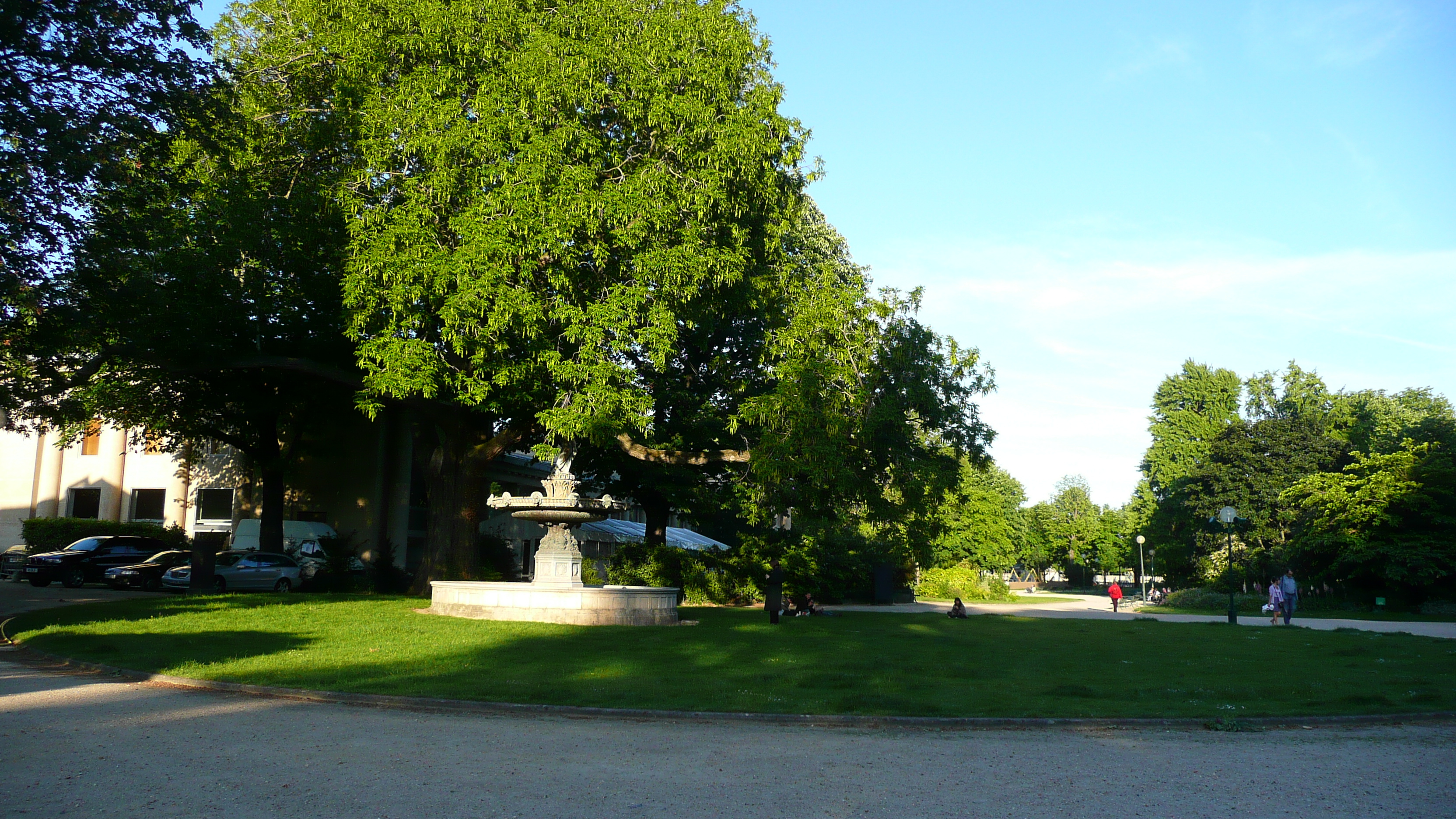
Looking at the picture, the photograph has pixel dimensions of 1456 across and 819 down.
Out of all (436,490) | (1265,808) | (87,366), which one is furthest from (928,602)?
(1265,808)

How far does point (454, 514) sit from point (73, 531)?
80.2ft

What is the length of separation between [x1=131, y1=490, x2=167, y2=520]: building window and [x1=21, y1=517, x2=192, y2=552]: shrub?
8.93 ft

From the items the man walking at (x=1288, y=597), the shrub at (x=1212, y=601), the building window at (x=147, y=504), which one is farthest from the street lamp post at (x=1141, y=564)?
the building window at (x=147, y=504)

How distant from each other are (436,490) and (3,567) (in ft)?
66.7

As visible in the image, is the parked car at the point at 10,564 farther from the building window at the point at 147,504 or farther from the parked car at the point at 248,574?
the parked car at the point at 248,574

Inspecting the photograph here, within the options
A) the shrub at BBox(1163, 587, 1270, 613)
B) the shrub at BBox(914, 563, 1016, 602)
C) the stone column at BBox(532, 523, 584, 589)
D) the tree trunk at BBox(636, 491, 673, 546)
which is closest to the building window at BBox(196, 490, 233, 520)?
the tree trunk at BBox(636, 491, 673, 546)

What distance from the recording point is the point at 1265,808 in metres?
6.94

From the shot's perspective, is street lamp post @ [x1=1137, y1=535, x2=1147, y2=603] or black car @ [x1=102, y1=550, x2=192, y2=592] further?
street lamp post @ [x1=1137, y1=535, x2=1147, y2=603]

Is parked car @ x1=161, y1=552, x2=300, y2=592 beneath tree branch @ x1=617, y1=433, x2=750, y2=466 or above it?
beneath

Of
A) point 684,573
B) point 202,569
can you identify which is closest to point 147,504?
point 202,569

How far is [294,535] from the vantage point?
1495 inches

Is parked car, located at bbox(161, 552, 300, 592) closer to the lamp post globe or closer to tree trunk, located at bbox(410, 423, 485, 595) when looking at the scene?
tree trunk, located at bbox(410, 423, 485, 595)

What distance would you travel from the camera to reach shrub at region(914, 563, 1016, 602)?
172 feet

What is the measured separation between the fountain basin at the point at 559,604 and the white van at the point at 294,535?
14843 mm
